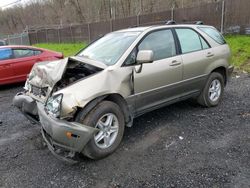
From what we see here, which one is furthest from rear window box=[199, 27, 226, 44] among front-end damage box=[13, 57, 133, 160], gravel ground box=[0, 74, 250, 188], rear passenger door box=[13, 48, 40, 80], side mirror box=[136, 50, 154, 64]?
rear passenger door box=[13, 48, 40, 80]

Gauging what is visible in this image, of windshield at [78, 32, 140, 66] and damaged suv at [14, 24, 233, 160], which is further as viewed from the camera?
windshield at [78, 32, 140, 66]

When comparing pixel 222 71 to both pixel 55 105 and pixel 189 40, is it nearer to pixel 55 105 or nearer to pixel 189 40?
pixel 189 40

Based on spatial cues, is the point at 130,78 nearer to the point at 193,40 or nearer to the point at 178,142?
the point at 178,142

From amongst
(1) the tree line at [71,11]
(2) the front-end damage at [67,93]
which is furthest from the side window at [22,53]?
(1) the tree line at [71,11]

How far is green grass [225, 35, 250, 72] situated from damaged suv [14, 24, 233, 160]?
3.89m

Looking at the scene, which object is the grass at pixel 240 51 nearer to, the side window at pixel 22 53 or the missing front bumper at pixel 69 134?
the missing front bumper at pixel 69 134

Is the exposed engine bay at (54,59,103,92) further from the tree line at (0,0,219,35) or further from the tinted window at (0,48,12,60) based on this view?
the tree line at (0,0,219,35)

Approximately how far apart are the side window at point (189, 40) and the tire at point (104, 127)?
1.92 metres

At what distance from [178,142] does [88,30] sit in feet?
59.6

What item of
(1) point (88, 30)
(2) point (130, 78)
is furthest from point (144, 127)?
(1) point (88, 30)

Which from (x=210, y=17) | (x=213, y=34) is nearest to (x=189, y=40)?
(x=213, y=34)

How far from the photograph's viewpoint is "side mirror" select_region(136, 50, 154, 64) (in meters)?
3.56

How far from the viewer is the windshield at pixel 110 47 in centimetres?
388

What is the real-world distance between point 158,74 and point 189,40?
47.4 inches
